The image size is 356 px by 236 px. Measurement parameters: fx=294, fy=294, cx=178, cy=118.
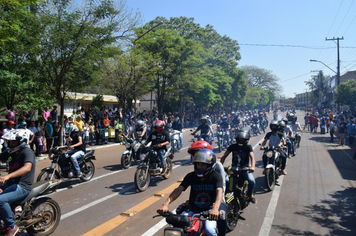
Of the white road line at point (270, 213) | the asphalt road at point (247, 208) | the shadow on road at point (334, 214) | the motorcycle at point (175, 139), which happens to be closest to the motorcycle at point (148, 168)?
the asphalt road at point (247, 208)

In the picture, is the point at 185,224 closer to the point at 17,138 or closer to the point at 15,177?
the point at 15,177

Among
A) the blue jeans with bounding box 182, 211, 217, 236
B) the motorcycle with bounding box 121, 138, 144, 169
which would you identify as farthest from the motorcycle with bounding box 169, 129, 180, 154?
the blue jeans with bounding box 182, 211, 217, 236

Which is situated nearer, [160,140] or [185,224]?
[185,224]

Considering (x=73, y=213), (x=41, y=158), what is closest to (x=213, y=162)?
(x=73, y=213)

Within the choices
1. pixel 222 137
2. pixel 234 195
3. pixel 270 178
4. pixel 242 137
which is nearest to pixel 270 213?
pixel 234 195

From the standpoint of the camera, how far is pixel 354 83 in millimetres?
35438

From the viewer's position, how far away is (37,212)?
4887mm

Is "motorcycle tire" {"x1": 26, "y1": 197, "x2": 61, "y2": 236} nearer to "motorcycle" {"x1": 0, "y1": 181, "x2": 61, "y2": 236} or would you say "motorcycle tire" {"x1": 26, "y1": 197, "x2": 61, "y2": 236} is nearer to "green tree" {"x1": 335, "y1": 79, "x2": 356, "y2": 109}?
"motorcycle" {"x1": 0, "y1": 181, "x2": 61, "y2": 236}

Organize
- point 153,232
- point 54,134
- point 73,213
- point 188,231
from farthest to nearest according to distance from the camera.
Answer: point 54,134, point 73,213, point 153,232, point 188,231

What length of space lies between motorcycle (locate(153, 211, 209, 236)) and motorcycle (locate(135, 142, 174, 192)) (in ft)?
13.7

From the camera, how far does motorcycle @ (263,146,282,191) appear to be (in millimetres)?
7559

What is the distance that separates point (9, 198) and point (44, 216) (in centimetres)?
85

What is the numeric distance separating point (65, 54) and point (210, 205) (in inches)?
450

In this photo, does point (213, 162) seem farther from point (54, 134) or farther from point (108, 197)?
point (54, 134)
